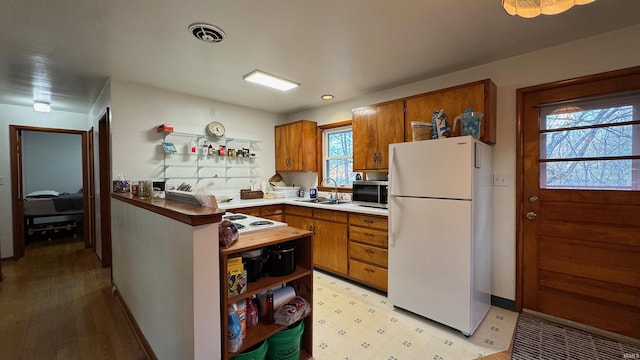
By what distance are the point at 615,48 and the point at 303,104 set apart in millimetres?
3209

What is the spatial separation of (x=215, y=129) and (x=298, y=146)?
1208 mm

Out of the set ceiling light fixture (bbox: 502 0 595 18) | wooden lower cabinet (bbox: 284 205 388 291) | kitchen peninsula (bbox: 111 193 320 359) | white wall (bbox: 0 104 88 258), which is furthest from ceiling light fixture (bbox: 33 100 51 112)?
ceiling light fixture (bbox: 502 0 595 18)

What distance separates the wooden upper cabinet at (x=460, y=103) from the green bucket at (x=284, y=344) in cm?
214

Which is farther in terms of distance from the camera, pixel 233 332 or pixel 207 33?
pixel 207 33

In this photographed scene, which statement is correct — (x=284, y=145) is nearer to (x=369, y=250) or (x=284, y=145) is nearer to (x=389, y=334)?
(x=369, y=250)

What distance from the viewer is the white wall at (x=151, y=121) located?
291cm

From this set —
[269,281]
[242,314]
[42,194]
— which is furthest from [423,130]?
[42,194]

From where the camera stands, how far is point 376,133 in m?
3.07

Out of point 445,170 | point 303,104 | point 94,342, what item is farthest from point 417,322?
point 303,104

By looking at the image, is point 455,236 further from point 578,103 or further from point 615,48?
point 615,48

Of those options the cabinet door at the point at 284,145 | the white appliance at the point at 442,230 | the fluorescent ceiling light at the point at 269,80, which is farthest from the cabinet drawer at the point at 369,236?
the fluorescent ceiling light at the point at 269,80

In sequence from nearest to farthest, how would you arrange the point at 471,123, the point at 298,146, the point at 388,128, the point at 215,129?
the point at 471,123 < the point at 388,128 < the point at 215,129 < the point at 298,146

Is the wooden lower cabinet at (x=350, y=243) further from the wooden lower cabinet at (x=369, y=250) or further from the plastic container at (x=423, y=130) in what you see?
the plastic container at (x=423, y=130)

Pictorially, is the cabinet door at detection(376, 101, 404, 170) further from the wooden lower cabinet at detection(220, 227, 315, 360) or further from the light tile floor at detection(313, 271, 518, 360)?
the wooden lower cabinet at detection(220, 227, 315, 360)
